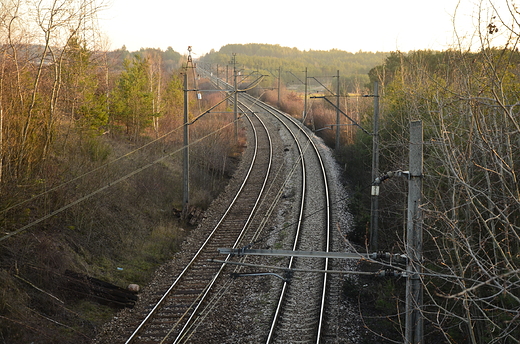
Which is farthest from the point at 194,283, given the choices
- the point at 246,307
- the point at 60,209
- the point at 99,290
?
the point at 60,209

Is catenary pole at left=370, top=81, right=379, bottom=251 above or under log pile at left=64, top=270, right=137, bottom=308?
above

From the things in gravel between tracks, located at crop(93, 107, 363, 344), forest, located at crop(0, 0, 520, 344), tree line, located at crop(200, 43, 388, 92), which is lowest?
gravel between tracks, located at crop(93, 107, 363, 344)

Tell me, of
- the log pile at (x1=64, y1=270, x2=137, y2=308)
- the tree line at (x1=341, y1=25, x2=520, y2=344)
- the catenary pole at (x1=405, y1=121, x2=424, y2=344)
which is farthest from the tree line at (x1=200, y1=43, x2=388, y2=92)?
the catenary pole at (x1=405, y1=121, x2=424, y2=344)

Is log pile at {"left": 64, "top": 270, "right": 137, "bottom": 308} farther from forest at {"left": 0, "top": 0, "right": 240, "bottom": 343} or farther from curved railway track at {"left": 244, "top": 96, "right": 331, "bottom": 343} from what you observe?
curved railway track at {"left": 244, "top": 96, "right": 331, "bottom": 343}

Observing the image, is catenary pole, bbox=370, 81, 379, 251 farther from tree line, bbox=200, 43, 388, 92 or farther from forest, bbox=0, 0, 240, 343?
tree line, bbox=200, 43, 388, 92

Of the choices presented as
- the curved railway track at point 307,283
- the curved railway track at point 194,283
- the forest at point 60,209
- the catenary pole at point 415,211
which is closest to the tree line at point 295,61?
the curved railway track at point 307,283

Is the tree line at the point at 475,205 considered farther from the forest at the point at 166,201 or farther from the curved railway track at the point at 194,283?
the curved railway track at the point at 194,283

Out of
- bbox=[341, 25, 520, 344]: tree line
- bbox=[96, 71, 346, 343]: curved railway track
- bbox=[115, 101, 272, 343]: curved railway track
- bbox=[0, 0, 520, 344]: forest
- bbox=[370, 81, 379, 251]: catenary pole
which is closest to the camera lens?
bbox=[341, 25, 520, 344]: tree line

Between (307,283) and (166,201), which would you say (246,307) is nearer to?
(307,283)

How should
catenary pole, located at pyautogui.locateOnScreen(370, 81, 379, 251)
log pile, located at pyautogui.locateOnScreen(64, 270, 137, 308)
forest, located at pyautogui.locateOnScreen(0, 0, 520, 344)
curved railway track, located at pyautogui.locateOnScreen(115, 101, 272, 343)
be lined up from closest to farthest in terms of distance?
forest, located at pyautogui.locateOnScreen(0, 0, 520, 344), curved railway track, located at pyautogui.locateOnScreen(115, 101, 272, 343), log pile, located at pyautogui.locateOnScreen(64, 270, 137, 308), catenary pole, located at pyautogui.locateOnScreen(370, 81, 379, 251)

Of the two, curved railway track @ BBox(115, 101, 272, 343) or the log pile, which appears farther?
the log pile

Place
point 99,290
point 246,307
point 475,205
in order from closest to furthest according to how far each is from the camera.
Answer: point 475,205 → point 246,307 → point 99,290

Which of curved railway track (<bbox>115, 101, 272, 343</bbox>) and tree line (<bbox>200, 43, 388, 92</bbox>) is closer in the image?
curved railway track (<bbox>115, 101, 272, 343</bbox>)

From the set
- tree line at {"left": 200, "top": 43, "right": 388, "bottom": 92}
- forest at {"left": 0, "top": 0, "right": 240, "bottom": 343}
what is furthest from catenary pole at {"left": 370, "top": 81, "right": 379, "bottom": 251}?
tree line at {"left": 200, "top": 43, "right": 388, "bottom": 92}
